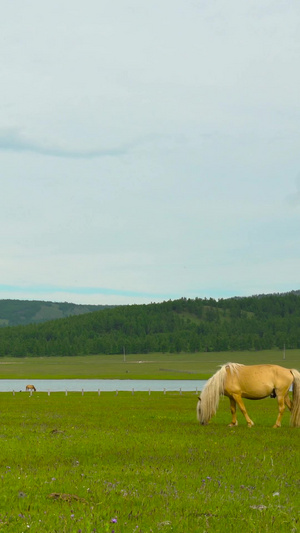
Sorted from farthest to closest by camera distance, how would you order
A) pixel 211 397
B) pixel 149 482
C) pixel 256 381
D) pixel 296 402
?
pixel 256 381 → pixel 296 402 → pixel 211 397 → pixel 149 482

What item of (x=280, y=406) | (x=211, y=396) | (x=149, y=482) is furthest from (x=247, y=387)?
(x=149, y=482)

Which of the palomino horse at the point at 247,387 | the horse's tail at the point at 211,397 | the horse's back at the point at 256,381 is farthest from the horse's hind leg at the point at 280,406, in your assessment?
the horse's tail at the point at 211,397

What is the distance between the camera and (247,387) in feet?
82.6

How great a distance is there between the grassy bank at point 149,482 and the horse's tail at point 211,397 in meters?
2.69

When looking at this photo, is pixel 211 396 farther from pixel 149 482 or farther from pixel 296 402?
pixel 149 482

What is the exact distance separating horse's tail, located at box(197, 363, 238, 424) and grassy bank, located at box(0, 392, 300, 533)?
269 cm

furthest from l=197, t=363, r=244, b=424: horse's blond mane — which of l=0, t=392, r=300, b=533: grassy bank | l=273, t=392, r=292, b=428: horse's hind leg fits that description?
l=0, t=392, r=300, b=533: grassy bank

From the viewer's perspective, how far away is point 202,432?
2233 centimetres

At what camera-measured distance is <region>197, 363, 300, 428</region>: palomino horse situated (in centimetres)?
2452

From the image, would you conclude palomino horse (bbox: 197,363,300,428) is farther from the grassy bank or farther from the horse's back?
the grassy bank

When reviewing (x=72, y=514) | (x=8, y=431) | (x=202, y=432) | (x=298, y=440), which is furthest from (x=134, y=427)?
(x=72, y=514)

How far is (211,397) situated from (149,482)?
1256 centimetres

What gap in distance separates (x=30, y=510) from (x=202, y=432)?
13.3 m

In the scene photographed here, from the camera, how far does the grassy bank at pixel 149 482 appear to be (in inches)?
364
